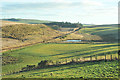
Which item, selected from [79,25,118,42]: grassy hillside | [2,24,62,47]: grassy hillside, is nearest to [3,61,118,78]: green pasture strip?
[2,24,62,47]: grassy hillside

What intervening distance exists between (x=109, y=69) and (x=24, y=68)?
30.6 metres

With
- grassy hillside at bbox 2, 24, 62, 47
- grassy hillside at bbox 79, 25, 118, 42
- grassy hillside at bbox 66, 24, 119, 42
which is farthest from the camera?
grassy hillside at bbox 66, 24, 119, 42

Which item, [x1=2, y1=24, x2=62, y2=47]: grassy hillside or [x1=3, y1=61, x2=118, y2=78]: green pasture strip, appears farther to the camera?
[x1=2, y1=24, x2=62, y2=47]: grassy hillside

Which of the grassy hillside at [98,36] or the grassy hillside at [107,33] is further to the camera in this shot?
the grassy hillside at [98,36]

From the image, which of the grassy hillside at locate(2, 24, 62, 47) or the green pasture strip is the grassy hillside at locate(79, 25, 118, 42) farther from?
the green pasture strip

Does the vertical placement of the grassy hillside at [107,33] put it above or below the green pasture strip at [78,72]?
above

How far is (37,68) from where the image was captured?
171ft

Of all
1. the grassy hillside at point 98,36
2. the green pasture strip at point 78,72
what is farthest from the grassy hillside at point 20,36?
the green pasture strip at point 78,72

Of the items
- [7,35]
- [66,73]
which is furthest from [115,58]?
[7,35]

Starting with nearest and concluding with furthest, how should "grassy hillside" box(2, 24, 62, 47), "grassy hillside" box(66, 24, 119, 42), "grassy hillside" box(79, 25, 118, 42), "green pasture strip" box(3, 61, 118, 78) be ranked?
"green pasture strip" box(3, 61, 118, 78) → "grassy hillside" box(2, 24, 62, 47) → "grassy hillside" box(79, 25, 118, 42) → "grassy hillside" box(66, 24, 119, 42)

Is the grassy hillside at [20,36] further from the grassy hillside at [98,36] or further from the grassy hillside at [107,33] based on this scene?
the grassy hillside at [107,33]

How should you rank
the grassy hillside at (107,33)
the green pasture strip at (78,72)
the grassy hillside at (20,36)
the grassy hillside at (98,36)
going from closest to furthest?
the green pasture strip at (78,72)
the grassy hillside at (20,36)
the grassy hillside at (107,33)
the grassy hillside at (98,36)

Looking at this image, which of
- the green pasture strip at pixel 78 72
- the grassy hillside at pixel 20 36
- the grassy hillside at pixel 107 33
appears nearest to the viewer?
the green pasture strip at pixel 78 72

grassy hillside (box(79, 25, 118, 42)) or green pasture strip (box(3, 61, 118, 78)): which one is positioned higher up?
grassy hillside (box(79, 25, 118, 42))
